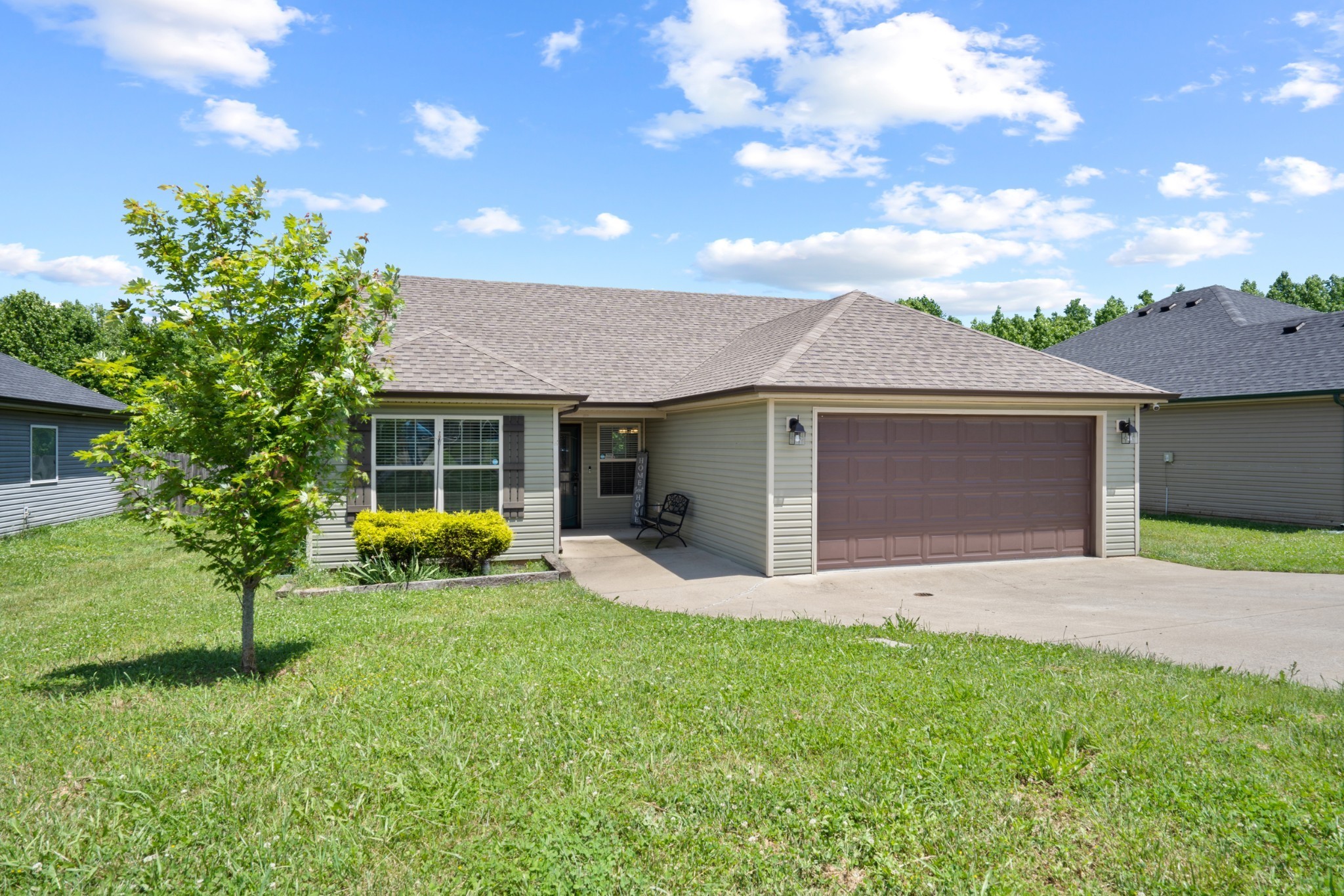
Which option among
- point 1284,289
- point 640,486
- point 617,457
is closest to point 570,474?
point 617,457

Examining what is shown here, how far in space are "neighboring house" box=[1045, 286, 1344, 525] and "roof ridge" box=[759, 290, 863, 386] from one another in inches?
260

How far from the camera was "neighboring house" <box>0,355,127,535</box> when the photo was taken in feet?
45.3

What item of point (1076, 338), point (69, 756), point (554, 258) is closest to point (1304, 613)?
point (69, 756)

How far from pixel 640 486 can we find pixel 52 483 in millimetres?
13164

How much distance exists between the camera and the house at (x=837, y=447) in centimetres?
1014

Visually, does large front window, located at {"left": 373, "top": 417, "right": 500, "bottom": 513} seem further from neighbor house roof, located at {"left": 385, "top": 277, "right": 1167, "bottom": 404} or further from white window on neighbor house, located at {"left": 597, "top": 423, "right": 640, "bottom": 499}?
white window on neighbor house, located at {"left": 597, "top": 423, "right": 640, "bottom": 499}

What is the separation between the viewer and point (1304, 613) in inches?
304

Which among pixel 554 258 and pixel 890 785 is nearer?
pixel 890 785

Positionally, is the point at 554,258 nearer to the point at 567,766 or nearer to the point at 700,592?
the point at 700,592

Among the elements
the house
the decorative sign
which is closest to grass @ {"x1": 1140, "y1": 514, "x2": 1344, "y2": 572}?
the house

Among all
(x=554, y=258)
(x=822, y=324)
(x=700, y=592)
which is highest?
(x=554, y=258)

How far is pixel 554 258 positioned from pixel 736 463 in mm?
11056

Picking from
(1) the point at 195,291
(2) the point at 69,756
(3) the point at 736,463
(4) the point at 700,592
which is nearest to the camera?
(2) the point at 69,756

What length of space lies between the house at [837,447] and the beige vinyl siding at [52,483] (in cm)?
652
